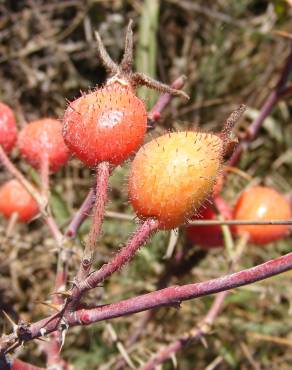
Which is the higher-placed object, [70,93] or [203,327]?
[70,93]

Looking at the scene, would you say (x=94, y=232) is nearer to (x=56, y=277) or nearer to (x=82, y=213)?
(x=82, y=213)

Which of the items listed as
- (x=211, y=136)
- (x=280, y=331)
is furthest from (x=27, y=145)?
(x=280, y=331)

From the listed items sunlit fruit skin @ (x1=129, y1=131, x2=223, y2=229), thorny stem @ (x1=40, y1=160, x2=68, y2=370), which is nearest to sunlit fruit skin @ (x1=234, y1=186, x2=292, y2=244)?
thorny stem @ (x1=40, y1=160, x2=68, y2=370)

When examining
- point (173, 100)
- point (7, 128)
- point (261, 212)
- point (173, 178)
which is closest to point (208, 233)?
point (261, 212)

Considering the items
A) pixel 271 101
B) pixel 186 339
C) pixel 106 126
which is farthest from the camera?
pixel 271 101

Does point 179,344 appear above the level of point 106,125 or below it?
below

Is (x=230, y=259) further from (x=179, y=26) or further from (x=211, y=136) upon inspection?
(x=179, y=26)
